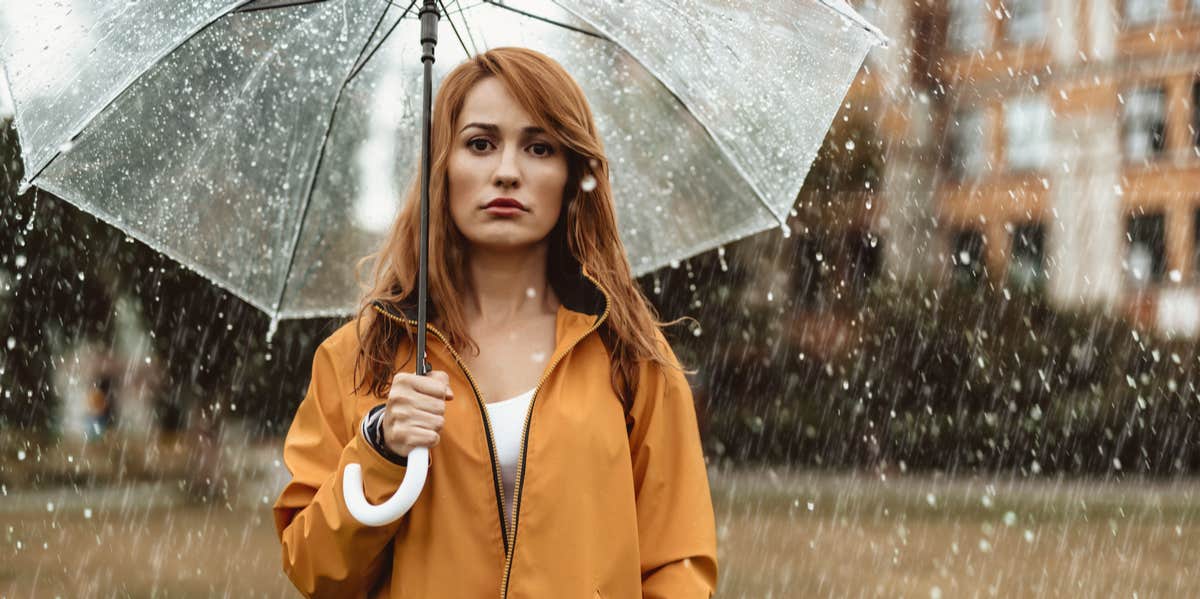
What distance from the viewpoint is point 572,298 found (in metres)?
2.55

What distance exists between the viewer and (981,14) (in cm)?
2916

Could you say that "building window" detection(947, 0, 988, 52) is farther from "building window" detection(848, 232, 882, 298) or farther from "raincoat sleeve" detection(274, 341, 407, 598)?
"raincoat sleeve" detection(274, 341, 407, 598)

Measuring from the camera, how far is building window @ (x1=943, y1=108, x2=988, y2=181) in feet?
84.8

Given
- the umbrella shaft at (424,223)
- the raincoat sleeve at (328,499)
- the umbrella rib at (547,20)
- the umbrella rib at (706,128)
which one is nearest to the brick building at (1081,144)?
the umbrella rib at (706,128)

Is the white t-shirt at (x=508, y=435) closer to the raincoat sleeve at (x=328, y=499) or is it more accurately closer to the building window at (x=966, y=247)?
the raincoat sleeve at (x=328, y=499)

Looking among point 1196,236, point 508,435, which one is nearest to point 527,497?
point 508,435

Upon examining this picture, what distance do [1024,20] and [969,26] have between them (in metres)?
1.62

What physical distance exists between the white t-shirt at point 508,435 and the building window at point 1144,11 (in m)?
29.6

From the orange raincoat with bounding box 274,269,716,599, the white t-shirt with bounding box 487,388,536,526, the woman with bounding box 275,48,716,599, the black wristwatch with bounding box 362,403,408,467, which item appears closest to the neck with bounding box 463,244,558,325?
the woman with bounding box 275,48,716,599

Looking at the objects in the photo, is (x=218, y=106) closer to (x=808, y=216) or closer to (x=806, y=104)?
(x=806, y=104)

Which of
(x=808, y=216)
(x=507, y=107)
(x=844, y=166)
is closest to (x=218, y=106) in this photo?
(x=507, y=107)

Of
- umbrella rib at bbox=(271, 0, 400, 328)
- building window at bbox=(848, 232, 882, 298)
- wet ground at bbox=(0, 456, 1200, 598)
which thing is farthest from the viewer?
building window at bbox=(848, 232, 882, 298)

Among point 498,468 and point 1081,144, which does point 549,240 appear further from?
point 1081,144

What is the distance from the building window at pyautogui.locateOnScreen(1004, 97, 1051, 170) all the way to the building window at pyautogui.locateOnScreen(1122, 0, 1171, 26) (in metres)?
2.74
